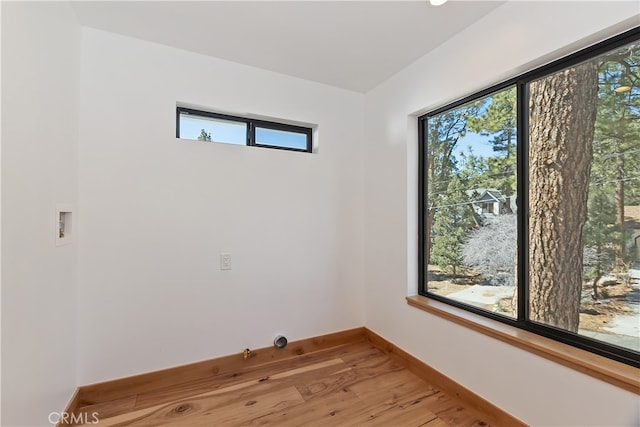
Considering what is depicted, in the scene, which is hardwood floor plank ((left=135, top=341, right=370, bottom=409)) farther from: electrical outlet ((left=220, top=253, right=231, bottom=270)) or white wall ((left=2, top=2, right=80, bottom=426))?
electrical outlet ((left=220, top=253, right=231, bottom=270))

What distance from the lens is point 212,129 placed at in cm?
234

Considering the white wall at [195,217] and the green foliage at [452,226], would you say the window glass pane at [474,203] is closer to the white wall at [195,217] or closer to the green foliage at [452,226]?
the green foliage at [452,226]

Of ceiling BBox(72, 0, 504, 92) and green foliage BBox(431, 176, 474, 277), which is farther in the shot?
green foliage BBox(431, 176, 474, 277)

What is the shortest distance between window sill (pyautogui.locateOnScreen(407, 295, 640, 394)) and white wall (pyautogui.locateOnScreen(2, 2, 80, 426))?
2348 millimetres

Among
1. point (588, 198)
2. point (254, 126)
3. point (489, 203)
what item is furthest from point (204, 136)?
point (588, 198)

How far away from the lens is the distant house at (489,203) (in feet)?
5.84

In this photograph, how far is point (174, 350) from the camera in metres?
2.09

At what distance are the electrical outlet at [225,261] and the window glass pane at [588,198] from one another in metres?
2.13

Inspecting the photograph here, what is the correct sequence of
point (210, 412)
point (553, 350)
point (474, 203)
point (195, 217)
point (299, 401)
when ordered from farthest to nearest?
1. point (195, 217)
2. point (474, 203)
3. point (299, 401)
4. point (210, 412)
5. point (553, 350)

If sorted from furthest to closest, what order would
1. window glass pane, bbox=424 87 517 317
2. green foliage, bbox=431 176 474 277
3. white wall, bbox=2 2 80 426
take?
green foliage, bbox=431 176 474 277 < window glass pane, bbox=424 87 517 317 < white wall, bbox=2 2 80 426

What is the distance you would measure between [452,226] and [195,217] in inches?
80.5

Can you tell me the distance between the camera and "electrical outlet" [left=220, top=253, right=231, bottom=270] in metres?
2.24

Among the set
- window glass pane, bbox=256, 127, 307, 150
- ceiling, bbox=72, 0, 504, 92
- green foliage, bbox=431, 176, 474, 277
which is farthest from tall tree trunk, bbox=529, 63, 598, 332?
window glass pane, bbox=256, 127, 307, 150

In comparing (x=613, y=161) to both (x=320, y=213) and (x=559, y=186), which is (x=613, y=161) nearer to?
(x=559, y=186)
